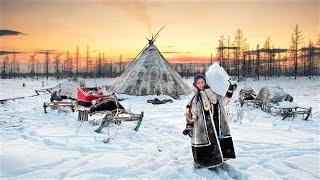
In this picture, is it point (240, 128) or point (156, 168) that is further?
point (240, 128)

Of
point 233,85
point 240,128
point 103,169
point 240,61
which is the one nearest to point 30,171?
point 103,169

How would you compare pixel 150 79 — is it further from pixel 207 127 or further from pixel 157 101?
pixel 207 127

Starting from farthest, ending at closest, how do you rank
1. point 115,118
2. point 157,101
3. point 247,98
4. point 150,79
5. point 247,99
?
point 150,79 → point 157,101 → point 247,98 → point 247,99 → point 115,118

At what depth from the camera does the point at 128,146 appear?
733 centimetres

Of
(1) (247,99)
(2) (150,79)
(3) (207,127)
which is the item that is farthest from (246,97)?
(3) (207,127)

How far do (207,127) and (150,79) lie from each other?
49.5 feet

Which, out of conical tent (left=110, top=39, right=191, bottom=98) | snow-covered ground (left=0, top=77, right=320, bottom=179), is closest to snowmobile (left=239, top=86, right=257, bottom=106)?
conical tent (left=110, top=39, right=191, bottom=98)

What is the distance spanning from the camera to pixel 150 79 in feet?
66.8

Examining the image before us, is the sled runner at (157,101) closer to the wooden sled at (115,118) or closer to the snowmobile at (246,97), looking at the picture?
the snowmobile at (246,97)

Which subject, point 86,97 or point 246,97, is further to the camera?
point 246,97

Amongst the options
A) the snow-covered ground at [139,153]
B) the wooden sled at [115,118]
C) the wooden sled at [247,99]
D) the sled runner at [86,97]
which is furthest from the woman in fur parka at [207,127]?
the wooden sled at [247,99]

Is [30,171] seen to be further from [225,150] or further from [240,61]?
[240,61]

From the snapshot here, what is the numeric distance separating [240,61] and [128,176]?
55557 millimetres

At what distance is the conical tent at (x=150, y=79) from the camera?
789 inches
